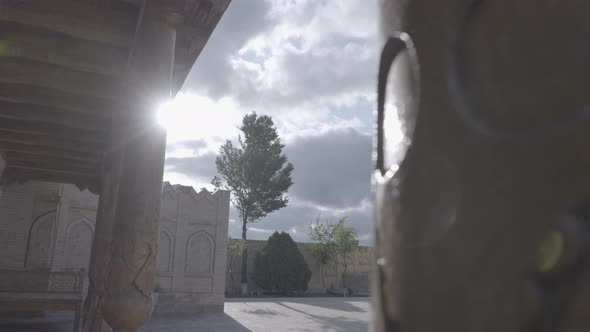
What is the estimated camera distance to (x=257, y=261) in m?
27.5

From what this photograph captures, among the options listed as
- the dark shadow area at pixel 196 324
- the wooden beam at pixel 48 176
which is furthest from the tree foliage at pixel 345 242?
the wooden beam at pixel 48 176

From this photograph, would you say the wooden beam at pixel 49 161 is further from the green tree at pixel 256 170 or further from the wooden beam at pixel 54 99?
the green tree at pixel 256 170

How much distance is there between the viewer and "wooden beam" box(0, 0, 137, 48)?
4.32 meters

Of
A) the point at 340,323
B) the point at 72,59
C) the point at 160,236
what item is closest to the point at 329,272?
the point at 160,236

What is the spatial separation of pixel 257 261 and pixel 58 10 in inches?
951

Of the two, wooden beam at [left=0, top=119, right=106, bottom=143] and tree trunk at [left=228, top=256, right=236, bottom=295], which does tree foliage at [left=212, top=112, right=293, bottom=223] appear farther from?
wooden beam at [left=0, top=119, right=106, bottom=143]

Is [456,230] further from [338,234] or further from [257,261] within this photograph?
[338,234]

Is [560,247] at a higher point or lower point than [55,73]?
lower

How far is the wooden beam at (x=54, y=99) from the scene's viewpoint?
18.5 ft

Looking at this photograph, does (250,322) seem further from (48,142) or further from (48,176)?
(48,142)

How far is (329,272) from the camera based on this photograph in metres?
29.9

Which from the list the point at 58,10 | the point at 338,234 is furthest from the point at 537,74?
the point at 338,234

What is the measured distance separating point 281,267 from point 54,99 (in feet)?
71.5

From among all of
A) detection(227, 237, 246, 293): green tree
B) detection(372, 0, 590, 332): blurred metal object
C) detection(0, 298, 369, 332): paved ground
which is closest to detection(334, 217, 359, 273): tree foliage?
detection(227, 237, 246, 293): green tree
